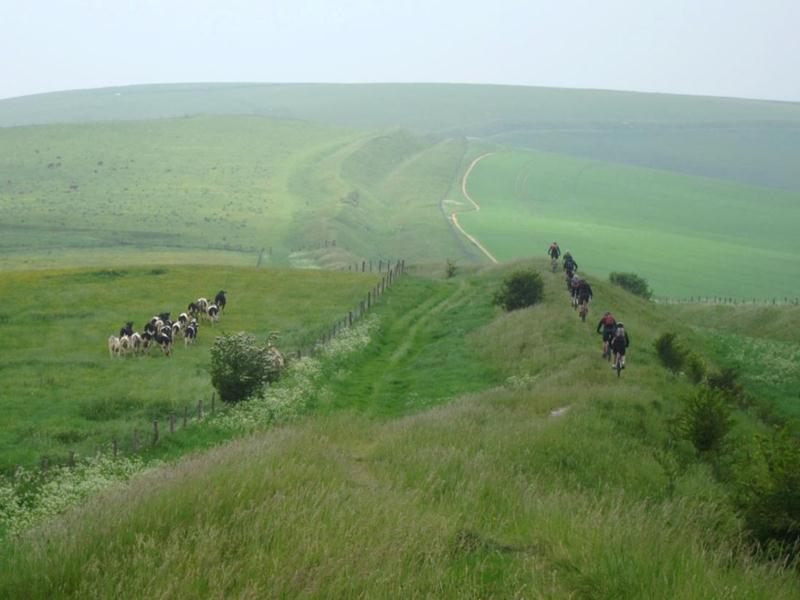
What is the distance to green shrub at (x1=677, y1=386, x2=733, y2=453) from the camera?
18.0 metres

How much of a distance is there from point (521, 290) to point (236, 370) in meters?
19.8

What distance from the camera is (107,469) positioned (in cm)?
1902

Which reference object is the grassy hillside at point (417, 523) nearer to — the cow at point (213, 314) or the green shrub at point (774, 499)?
the green shrub at point (774, 499)

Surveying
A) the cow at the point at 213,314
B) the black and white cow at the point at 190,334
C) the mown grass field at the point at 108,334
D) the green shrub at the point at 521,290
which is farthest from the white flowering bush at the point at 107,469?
the cow at the point at 213,314

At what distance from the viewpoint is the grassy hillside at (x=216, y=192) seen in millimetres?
95625

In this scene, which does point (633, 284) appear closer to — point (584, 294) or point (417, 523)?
point (584, 294)

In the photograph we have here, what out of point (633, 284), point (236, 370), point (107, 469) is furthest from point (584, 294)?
point (633, 284)

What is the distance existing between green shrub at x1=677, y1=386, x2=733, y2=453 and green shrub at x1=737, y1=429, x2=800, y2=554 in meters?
5.68

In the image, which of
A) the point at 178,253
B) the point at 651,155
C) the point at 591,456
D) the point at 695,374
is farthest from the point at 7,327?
the point at 651,155

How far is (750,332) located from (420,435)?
51622 mm

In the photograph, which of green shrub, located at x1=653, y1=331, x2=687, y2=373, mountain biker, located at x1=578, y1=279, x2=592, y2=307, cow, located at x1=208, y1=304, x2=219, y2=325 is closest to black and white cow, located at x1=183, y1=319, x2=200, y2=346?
cow, located at x1=208, y1=304, x2=219, y2=325

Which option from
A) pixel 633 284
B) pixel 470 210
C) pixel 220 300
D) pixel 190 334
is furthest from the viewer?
pixel 470 210

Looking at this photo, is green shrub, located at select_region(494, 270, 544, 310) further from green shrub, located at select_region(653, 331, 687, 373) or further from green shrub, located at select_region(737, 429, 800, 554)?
green shrub, located at select_region(737, 429, 800, 554)

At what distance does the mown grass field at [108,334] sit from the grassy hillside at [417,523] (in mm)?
12779
